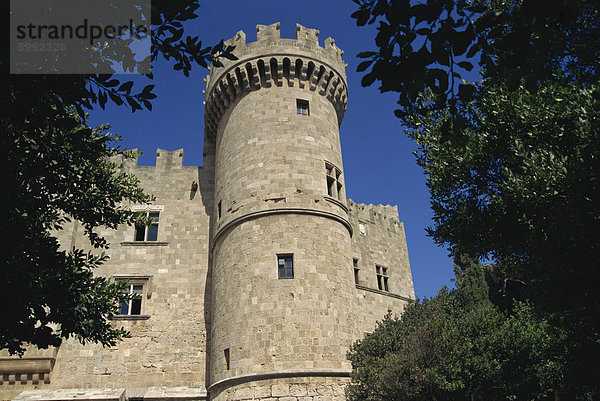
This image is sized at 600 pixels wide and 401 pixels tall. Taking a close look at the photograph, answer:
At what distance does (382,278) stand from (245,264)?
8766 mm

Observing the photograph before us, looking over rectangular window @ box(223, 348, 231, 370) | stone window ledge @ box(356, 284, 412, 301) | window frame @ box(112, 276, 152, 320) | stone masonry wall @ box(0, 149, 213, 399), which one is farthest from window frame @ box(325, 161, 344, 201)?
window frame @ box(112, 276, 152, 320)

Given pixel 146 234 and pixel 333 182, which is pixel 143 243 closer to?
pixel 146 234

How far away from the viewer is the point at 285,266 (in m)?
15.2

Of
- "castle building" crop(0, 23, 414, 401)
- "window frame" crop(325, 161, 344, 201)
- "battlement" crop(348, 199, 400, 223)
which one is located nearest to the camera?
"castle building" crop(0, 23, 414, 401)

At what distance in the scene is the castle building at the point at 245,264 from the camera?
46.6 feet

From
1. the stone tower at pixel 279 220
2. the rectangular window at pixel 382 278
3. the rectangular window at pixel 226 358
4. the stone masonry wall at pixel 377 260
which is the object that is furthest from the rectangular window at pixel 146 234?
the rectangular window at pixel 382 278

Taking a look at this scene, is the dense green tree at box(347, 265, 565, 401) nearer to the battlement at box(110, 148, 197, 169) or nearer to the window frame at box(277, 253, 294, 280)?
the window frame at box(277, 253, 294, 280)

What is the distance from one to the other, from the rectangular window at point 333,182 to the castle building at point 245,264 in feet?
0.20

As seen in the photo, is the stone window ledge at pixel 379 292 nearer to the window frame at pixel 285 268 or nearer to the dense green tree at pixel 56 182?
the window frame at pixel 285 268

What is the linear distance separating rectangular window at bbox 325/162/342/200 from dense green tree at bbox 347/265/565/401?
4.83m

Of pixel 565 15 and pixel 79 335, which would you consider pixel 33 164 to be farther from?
pixel 565 15

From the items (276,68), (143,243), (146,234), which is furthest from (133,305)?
(276,68)
